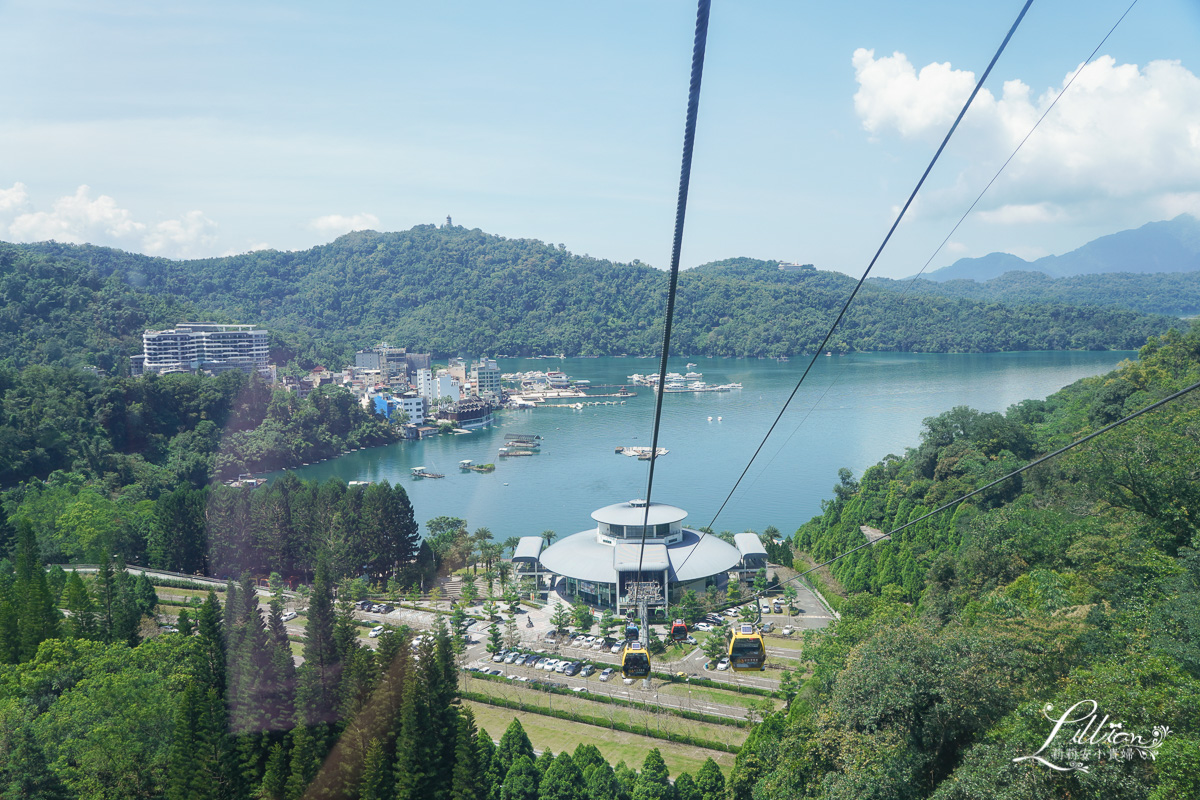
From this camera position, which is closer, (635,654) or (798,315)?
(635,654)

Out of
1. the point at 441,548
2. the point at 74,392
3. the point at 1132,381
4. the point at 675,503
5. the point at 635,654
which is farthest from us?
the point at 74,392

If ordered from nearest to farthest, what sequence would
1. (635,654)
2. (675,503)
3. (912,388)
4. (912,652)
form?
(912,652) → (635,654) → (675,503) → (912,388)

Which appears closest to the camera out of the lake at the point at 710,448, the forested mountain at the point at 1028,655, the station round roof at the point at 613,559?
the forested mountain at the point at 1028,655

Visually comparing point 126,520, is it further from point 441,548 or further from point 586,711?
point 586,711

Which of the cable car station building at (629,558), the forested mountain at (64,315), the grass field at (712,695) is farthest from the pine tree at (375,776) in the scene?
the forested mountain at (64,315)

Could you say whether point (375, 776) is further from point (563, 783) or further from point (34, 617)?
point (34, 617)

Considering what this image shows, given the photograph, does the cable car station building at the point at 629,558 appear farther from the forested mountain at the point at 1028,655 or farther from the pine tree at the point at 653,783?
the pine tree at the point at 653,783

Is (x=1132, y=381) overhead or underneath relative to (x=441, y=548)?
overhead

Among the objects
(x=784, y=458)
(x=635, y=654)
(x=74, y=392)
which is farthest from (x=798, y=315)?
(x=635, y=654)
